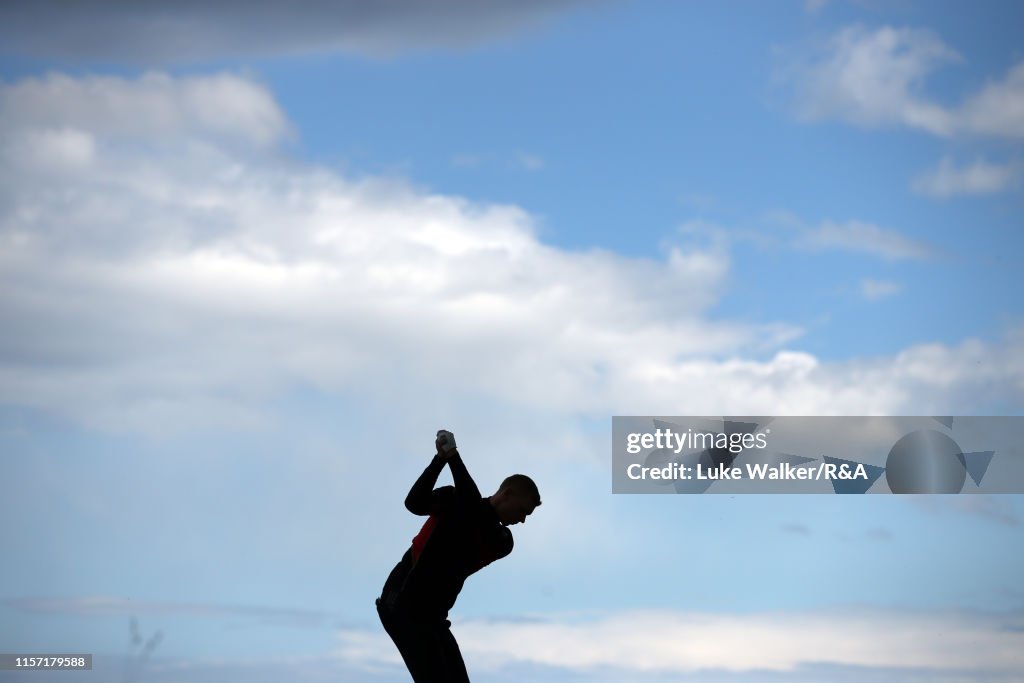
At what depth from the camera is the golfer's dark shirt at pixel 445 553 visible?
8766 mm

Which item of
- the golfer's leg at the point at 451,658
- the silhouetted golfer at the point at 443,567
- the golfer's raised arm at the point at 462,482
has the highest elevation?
the golfer's raised arm at the point at 462,482

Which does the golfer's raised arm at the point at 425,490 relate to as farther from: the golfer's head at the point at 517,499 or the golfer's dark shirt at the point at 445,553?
the golfer's head at the point at 517,499

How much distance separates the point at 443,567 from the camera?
29.7 ft

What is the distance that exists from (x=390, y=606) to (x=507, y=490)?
1433mm

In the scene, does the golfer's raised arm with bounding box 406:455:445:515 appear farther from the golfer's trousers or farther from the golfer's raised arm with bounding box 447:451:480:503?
the golfer's trousers

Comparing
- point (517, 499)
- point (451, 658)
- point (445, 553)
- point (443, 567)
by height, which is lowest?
point (451, 658)

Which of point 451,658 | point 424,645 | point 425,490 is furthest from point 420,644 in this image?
point 425,490

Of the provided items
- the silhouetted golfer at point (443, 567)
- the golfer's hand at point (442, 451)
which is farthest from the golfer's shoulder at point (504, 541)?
the golfer's hand at point (442, 451)

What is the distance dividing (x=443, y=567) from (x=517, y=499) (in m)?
0.91

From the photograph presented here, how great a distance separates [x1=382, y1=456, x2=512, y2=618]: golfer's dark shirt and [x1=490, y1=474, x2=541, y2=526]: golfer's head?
3.7 inches

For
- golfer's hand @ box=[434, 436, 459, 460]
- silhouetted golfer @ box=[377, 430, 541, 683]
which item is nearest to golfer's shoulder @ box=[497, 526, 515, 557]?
silhouetted golfer @ box=[377, 430, 541, 683]

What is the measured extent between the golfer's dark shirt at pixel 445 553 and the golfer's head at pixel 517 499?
0.09 m

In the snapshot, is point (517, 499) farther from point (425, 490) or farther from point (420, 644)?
point (420, 644)

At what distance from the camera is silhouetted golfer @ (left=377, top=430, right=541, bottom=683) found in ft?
28.8
